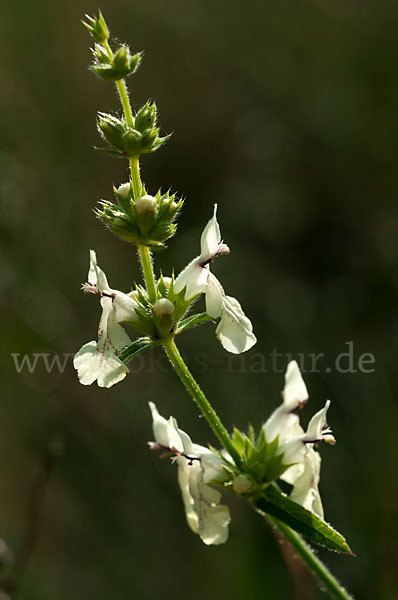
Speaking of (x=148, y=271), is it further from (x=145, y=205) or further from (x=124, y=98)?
(x=124, y=98)

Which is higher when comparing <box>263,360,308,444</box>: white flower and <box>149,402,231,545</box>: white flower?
<box>263,360,308,444</box>: white flower

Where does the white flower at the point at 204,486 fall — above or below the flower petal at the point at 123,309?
below

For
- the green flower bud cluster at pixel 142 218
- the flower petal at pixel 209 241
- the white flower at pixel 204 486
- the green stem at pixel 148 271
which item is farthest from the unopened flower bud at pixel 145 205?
the white flower at pixel 204 486

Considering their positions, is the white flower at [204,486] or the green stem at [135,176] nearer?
the green stem at [135,176]

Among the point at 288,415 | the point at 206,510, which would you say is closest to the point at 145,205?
the point at 288,415

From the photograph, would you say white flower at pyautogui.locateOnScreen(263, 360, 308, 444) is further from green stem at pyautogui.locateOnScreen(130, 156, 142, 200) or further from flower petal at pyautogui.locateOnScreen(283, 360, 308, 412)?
green stem at pyautogui.locateOnScreen(130, 156, 142, 200)

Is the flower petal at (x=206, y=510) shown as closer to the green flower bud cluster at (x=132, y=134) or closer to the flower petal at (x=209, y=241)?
the flower petal at (x=209, y=241)

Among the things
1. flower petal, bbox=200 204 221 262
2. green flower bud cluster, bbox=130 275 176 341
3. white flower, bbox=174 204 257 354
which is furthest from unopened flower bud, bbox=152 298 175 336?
flower petal, bbox=200 204 221 262
